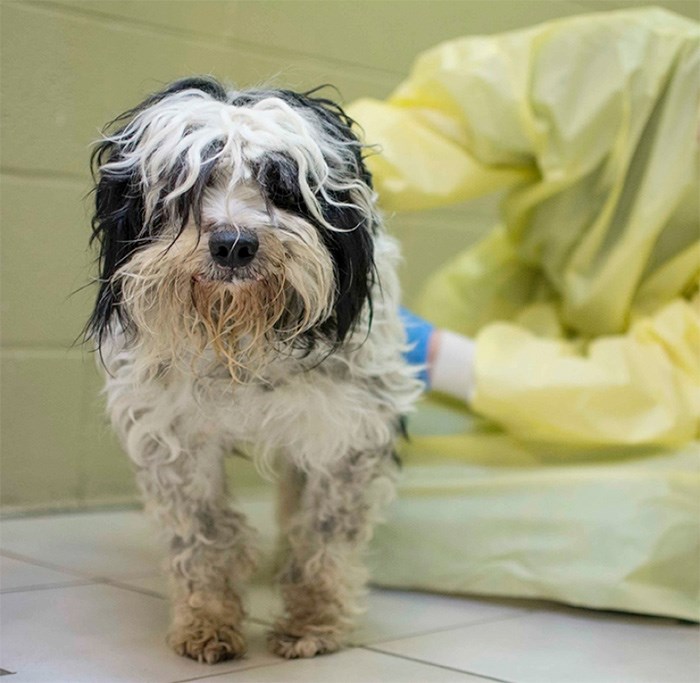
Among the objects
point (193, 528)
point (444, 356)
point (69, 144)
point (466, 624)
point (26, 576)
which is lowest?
point (26, 576)

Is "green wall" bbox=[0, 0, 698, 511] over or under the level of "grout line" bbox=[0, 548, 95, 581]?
over

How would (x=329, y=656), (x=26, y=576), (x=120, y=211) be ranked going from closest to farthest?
(x=120, y=211) < (x=329, y=656) < (x=26, y=576)

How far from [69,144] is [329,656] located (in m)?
1.34

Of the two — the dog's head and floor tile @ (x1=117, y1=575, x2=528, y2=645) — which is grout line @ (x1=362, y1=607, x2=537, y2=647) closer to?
floor tile @ (x1=117, y1=575, x2=528, y2=645)

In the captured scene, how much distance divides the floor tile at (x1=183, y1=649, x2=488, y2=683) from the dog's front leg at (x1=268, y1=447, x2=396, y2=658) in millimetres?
44

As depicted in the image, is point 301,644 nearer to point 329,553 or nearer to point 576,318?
point 329,553

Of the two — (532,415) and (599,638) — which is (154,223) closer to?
(532,415)

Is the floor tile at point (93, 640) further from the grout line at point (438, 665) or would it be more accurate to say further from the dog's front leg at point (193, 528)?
the grout line at point (438, 665)

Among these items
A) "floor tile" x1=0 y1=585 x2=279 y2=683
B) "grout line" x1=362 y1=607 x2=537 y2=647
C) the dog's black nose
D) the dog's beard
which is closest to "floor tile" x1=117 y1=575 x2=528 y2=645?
"grout line" x1=362 y1=607 x2=537 y2=647

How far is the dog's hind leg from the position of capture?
172 cm

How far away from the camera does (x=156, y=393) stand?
1.69 m

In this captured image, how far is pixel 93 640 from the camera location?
69.6 inches

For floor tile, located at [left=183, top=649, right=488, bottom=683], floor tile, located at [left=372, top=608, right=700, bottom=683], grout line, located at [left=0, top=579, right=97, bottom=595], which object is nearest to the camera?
floor tile, located at [left=183, top=649, right=488, bottom=683]

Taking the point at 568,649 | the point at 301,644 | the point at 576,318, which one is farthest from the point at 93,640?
the point at 576,318
